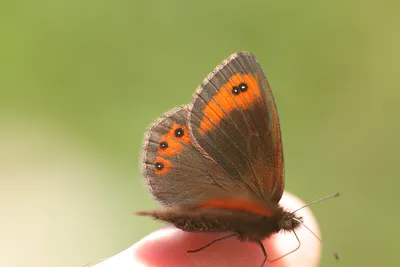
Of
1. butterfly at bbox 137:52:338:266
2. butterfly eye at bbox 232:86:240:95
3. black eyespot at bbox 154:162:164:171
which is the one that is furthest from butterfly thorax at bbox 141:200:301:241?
butterfly eye at bbox 232:86:240:95

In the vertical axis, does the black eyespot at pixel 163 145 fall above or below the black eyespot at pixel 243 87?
below

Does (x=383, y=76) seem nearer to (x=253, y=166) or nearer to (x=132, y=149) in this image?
(x=132, y=149)

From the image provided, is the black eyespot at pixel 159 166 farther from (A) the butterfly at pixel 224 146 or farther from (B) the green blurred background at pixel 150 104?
→ (B) the green blurred background at pixel 150 104

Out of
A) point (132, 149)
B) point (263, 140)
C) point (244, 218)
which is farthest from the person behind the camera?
point (132, 149)

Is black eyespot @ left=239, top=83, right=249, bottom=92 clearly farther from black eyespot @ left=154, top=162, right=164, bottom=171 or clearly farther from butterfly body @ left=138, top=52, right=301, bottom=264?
black eyespot @ left=154, top=162, right=164, bottom=171

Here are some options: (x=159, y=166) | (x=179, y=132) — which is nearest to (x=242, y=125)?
(x=179, y=132)

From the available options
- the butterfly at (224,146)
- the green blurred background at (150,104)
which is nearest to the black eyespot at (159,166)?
the butterfly at (224,146)

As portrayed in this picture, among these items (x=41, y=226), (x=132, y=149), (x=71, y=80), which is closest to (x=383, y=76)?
(x=132, y=149)
